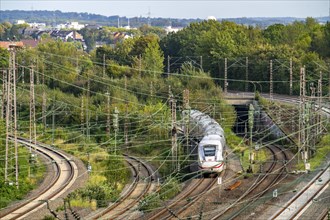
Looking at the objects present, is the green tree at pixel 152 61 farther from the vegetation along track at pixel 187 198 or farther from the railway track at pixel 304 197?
the railway track at pixel 304 197

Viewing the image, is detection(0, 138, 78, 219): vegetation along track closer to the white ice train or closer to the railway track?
the white ice train

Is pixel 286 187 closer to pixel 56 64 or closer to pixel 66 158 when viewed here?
pixel 66 158

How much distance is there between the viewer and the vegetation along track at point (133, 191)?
68.1 ft

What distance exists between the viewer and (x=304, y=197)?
21938mm

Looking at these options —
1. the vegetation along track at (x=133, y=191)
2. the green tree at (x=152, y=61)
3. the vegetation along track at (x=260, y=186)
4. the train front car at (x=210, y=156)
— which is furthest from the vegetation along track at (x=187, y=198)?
the green tree at (x=152, y=61)

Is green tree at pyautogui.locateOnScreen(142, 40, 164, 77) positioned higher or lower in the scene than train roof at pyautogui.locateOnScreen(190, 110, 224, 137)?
higher

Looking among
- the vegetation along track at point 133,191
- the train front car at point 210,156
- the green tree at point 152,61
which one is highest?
the green tree at point 152,61

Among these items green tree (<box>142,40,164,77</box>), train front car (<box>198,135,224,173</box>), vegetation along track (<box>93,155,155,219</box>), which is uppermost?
green tree (<box>142,40,164,77</box>)

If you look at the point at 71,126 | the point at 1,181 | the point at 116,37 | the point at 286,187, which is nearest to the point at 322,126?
the point at 286,187

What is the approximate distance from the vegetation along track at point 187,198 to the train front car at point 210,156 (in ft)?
1.38

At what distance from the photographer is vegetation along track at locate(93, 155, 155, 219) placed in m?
20.8

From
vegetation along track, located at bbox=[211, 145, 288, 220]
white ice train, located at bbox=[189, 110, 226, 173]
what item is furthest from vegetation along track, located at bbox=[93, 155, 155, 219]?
vegetation along track, located at bbox=[211, 145, 288, 220]

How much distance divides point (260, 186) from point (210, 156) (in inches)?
96.2

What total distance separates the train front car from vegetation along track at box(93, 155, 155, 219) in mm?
2054
